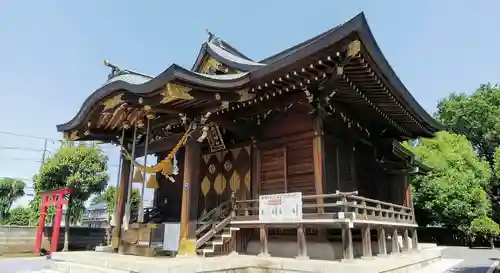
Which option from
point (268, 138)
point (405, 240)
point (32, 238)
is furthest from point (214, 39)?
point (32, 238)

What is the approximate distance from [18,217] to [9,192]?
18.3 feet

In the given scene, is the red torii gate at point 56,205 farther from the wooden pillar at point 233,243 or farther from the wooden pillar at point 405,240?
the wooden pillar at point 405,240

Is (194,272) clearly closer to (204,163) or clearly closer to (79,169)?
(204,163)

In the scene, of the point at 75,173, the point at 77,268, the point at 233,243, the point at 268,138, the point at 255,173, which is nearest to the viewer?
the point at 77,268

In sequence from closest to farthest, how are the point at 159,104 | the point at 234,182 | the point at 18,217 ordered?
the point at 159,104 < the point at 234,182 < the point at 18,217

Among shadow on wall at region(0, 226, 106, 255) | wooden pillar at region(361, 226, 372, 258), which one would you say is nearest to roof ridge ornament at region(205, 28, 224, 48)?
wooden pillar at region(361, 226, 372, 258)

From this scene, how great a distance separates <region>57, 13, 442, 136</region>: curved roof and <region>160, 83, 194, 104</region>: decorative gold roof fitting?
0.15m

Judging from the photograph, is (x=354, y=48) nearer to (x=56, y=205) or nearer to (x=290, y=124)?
(x=290, y=124)

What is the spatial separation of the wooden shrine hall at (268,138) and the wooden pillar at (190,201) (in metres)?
0.03

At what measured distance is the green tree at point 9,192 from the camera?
1241 inches

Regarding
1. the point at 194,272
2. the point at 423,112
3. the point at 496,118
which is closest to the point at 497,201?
the point at 496,118

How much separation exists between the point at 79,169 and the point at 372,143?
1576cm

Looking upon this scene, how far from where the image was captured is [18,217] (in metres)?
28.2

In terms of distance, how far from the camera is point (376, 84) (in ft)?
26.2
